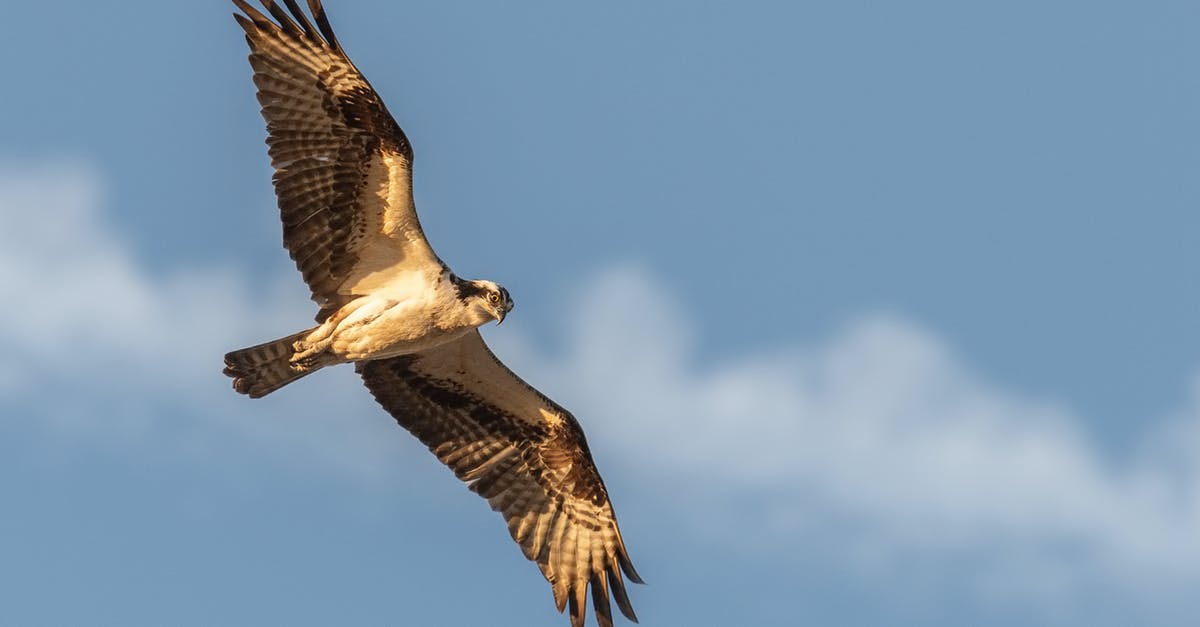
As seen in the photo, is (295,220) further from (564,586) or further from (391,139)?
(564,586)

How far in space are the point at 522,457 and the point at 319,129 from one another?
414cm

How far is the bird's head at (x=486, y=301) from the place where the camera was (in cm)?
1745

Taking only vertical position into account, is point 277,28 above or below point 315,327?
above

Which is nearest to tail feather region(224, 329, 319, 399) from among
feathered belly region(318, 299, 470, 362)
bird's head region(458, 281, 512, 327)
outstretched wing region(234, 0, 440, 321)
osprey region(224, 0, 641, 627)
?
osprey region(224, 0, 641, 627)

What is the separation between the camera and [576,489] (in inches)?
773

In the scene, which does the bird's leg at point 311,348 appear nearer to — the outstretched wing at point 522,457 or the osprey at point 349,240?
the osprey at point 349,240

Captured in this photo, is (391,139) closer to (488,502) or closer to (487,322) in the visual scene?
(487,322)

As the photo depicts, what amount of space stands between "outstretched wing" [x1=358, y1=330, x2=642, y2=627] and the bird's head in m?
1.54

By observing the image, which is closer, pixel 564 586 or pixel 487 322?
pixel 487 322

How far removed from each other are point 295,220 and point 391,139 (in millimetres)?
1133

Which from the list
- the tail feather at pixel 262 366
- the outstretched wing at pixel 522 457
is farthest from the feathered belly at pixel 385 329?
the outstretched wing at pixel 522 457

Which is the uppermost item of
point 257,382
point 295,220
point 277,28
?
point 277,28

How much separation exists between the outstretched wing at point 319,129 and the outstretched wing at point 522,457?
2158mm

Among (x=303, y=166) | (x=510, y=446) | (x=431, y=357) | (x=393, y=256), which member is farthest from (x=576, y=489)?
(x=303, y=166)
